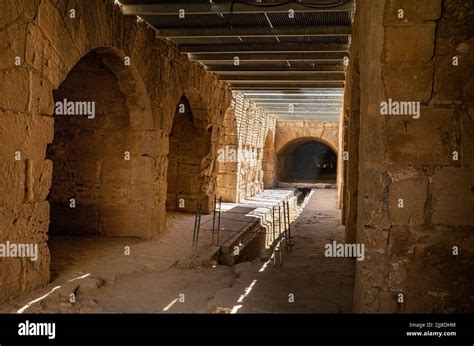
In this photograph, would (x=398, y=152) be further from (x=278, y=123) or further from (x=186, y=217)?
(x=278, y=123)

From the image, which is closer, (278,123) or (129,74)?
(129,74)

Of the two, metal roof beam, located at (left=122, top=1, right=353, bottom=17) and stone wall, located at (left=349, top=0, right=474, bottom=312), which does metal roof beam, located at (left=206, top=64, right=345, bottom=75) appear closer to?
metal roof beam, located at (left=122, top=1, right=353, bottom=17)

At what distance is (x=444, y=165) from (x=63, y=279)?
3956 millimetres

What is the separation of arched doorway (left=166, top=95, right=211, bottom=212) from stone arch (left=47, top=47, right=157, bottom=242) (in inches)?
128

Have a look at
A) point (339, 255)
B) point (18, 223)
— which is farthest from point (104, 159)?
point (339, 255)

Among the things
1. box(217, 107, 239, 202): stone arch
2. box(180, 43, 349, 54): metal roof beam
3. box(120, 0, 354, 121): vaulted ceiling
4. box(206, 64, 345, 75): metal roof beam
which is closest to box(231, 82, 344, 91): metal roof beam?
box(120, 0, 354, 121): vaulted ceiling

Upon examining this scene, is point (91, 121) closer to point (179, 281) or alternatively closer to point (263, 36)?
point (263, 36)

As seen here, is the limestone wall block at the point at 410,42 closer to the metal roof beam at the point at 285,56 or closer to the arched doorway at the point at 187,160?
the metal roof beam at the point at 285,56

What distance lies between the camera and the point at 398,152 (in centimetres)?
304

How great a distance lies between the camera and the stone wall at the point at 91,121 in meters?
4.16

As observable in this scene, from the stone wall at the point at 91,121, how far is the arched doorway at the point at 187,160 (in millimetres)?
118

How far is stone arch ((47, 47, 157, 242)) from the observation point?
7.22 metres

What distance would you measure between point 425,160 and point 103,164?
5.61 metres

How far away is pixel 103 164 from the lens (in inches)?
295
